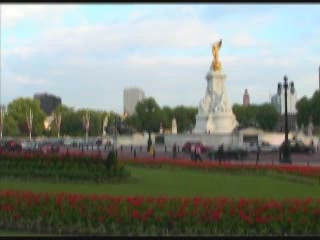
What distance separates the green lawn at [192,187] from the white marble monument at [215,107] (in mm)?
43860

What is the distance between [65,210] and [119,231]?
3.88ft

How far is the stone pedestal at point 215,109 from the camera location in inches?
2601

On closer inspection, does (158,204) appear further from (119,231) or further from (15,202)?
(15,202)

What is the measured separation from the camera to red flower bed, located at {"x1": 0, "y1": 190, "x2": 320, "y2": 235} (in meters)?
10.4

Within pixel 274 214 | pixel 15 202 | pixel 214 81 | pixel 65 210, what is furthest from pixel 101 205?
pixel 214 81

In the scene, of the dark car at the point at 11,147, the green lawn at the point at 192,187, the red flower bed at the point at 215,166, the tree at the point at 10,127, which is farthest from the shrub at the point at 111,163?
the tree at the point at 10,127

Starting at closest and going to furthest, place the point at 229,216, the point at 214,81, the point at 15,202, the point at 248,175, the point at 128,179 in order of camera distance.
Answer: the point at 229,216 → the point at 15,202 → the point at 128,179 → the point at 248,175 → the point at 214,81

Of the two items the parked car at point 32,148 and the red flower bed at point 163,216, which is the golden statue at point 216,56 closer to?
the parked car at point 32,148

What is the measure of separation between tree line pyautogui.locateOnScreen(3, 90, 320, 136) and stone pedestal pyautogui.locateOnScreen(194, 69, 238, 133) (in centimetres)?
4003

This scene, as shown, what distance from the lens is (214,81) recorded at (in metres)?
67.1

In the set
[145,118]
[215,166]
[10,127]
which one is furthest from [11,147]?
[10,127]

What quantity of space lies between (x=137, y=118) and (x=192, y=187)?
99477mm

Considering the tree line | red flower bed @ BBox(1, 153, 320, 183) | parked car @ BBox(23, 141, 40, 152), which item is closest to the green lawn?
red flower bed @ BBox(1, 153, 320, 183)

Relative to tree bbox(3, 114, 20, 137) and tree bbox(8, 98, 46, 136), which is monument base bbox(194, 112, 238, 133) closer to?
tree bbox(3, 114, 20, 137)
